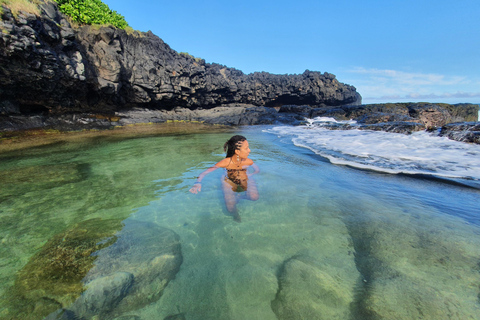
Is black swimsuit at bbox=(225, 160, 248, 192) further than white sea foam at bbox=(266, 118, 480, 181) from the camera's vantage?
No

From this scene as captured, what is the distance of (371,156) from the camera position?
21.4ft

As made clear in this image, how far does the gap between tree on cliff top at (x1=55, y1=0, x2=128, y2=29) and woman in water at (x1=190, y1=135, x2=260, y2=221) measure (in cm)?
1987

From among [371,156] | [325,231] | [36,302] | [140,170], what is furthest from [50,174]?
[371,156]

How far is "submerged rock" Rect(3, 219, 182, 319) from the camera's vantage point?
1550 mm

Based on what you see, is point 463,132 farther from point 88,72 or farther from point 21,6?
point 88,72

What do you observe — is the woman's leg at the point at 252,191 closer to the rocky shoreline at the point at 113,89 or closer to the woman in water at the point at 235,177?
the woman in water at the point at 235,177

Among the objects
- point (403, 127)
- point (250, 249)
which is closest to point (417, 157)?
point (403, 127)

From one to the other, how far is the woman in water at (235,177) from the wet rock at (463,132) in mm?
8597

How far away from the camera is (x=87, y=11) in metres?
16.5

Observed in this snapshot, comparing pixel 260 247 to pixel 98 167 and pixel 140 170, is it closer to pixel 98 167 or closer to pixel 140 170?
pixel 140 170

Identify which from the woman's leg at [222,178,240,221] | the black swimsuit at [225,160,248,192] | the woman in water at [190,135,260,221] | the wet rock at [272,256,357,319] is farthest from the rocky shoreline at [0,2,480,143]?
the wet rock at [272,256,357,319]

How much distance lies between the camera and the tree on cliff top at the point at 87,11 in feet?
51.0

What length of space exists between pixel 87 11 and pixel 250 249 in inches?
883

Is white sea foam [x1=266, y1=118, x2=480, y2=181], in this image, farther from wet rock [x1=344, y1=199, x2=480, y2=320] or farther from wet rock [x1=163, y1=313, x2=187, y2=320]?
wet rock [x1=163, y1=313, x2=187, y2=320]
